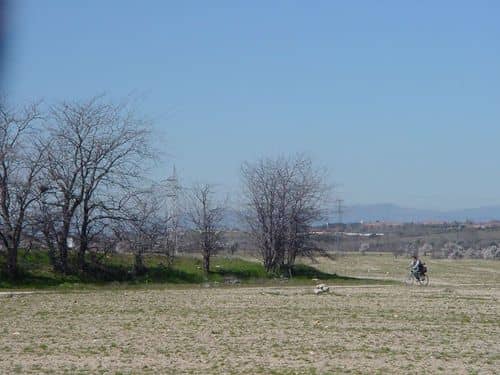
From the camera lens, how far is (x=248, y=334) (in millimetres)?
17844

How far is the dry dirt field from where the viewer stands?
46.0 feet

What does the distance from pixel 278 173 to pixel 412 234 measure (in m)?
69.7

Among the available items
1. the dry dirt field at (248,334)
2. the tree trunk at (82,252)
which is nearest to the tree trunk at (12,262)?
the tree trunk at (82,252)

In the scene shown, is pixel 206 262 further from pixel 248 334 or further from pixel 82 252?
pixel 248 334

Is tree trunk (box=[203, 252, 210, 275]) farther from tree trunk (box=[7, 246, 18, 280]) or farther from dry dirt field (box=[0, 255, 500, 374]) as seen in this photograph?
dry dirt field (box=[0, 255, 500, 374])

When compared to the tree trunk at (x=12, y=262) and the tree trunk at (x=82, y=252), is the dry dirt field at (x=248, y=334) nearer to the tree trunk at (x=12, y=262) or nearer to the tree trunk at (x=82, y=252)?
the tree trunk at (x=12, y=262)

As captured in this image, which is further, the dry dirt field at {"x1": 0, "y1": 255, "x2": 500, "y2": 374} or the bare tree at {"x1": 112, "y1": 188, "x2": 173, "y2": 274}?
the bare tree at {"x1": 112, "y1": 188, "x2": 173, "y2": 274}

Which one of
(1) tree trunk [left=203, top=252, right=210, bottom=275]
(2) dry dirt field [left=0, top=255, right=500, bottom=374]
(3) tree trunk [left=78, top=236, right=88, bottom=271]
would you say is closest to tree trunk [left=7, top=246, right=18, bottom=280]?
(3) tree trunk [left=78, top=236, right=88, bottom=271]

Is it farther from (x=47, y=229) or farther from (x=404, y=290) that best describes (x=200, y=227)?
(x=404, y=290)

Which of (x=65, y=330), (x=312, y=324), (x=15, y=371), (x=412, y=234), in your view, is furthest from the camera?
(x=412, y=234)

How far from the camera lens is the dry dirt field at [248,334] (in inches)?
551

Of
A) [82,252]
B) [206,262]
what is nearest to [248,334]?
[82,252]

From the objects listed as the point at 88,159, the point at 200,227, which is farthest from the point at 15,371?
the point at 200,227

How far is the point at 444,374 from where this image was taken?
13297mm
